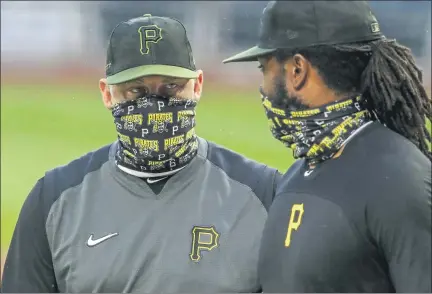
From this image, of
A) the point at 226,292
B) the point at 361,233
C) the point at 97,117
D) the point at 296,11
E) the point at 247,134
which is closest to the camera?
the point at 361,233

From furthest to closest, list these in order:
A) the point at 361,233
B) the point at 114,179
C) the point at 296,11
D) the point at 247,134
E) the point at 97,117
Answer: the point at 97,117, the point at 247,134, the point at 114,179, the point at 296,11, the point at 361,233

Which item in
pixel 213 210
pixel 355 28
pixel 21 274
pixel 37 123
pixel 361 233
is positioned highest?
pixel 355 28

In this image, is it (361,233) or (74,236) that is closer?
(361,233)

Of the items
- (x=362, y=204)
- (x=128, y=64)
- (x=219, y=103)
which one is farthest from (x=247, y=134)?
(x=362, y=204)

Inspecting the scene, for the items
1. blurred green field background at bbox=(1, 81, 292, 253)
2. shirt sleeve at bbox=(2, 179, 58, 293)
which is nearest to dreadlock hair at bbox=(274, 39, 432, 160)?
shirt sleeve at bbox=(2, 179, 58, 293)

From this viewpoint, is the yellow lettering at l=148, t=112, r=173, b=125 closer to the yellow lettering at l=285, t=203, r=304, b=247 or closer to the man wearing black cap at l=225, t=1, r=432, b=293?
the man wearing black cap at l=225, t=1, r=432, b=293

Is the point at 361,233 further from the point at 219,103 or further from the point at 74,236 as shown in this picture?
the point at 219,103

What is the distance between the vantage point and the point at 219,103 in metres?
17.1

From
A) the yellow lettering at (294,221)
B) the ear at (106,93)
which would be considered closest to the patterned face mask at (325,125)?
the yellow lettering at (294,221)

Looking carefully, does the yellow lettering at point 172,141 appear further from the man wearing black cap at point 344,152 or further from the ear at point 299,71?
the ear at point 299,71

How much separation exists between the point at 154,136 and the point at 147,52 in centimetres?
33

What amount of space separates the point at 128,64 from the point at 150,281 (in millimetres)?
832

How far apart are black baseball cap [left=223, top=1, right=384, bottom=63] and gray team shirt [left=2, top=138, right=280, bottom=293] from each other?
830 mm

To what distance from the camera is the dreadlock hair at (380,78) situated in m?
2.67
